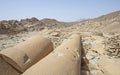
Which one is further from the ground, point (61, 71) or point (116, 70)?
point (61, 71)

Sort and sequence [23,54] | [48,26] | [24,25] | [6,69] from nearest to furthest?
[6,69] → [23,54] → [24,25] → [48,26]

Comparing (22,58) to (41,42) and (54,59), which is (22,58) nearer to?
(54,59)

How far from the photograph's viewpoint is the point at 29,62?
13.6ft

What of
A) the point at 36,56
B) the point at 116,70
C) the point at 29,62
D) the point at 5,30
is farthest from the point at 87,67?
the point at 5,30

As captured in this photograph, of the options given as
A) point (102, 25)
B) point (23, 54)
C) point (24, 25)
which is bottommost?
point (102, 25)

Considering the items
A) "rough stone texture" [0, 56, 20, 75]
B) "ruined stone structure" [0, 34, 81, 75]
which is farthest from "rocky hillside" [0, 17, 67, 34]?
"rough stone texture" [0, 56, 20, 75]

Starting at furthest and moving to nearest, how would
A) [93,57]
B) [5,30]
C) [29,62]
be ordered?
[5,30], [93,57], [29,62]

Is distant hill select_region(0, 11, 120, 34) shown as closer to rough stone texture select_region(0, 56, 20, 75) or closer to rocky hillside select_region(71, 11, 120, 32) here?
rocky hillside select_region(71, 11, 120, 32)

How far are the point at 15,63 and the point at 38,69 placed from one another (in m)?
1.07

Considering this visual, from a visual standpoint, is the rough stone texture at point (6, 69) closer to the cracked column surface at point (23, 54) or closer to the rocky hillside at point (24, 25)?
the cracked column surface at point (23, 54)

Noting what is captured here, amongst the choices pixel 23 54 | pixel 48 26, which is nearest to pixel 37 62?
pixel 23 54

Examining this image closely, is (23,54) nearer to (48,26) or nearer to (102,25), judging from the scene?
(102,25)

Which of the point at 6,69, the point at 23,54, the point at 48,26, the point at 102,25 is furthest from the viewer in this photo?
the point at 48,26

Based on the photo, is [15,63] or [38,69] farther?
[15,63]
